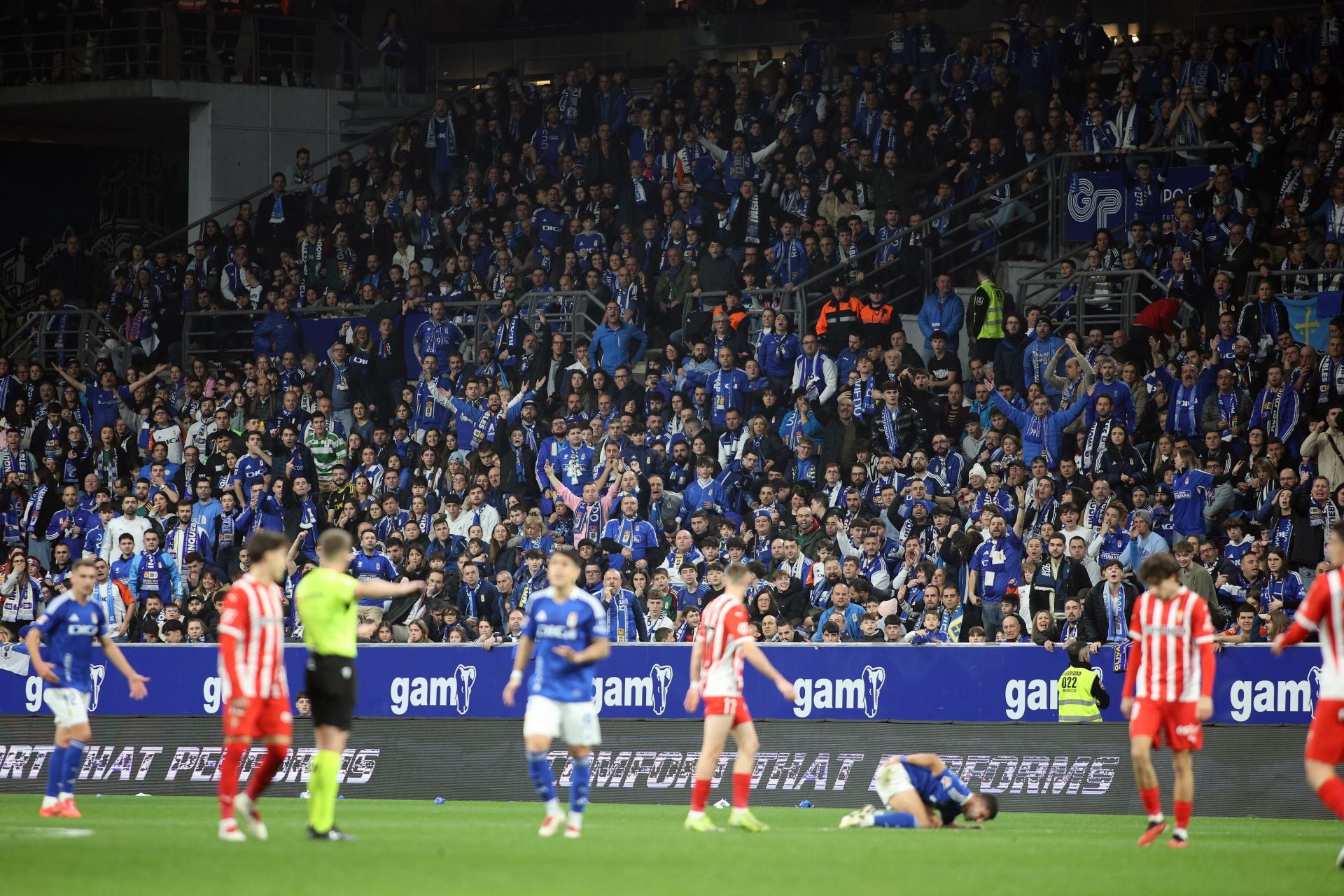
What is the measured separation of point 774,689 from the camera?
1911 cm

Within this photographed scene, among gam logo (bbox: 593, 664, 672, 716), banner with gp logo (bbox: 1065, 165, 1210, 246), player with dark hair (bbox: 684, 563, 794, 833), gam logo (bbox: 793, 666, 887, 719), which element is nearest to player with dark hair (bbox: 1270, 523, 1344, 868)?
player with dark hair (bbox: 684, 563, 794, 833)

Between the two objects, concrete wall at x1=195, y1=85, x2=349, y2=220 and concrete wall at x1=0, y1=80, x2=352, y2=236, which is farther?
concrete wall at x1=195, y1=85, x2=349, y2=220

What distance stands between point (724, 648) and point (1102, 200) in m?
13.2

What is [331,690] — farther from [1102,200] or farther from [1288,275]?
[1102,200]

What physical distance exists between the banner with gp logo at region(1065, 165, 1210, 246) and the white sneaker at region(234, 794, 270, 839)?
16259 millimetres

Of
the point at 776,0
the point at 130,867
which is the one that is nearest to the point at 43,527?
the point at 776,0

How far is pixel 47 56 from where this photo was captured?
3584cm

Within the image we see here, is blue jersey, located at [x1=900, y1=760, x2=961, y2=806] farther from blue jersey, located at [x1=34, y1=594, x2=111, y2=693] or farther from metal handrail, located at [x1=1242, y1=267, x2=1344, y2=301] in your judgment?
metal handrail, located at [x1=1242, y1=267, x2=1344, y2=301]

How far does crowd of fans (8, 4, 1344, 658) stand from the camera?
66.6 feet

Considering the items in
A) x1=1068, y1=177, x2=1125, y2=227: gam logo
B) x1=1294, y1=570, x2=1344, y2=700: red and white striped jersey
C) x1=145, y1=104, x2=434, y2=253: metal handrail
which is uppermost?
x1=145, y1=104, x2=434, y2=253: metal handrail

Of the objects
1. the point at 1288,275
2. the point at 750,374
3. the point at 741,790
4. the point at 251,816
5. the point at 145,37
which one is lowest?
the point at 741,790

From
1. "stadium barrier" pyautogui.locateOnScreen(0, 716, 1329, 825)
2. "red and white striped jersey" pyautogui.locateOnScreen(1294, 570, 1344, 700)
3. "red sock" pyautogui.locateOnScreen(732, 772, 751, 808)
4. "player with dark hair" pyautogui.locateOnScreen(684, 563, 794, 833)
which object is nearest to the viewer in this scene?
"red and white striped jersey" pyautogui.locateOnScreen(1294, 570, 1344, 700)

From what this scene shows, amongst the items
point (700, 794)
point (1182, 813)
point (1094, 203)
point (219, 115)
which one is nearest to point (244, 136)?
point (219, 115)

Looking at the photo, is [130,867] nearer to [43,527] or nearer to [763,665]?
[763,665]
